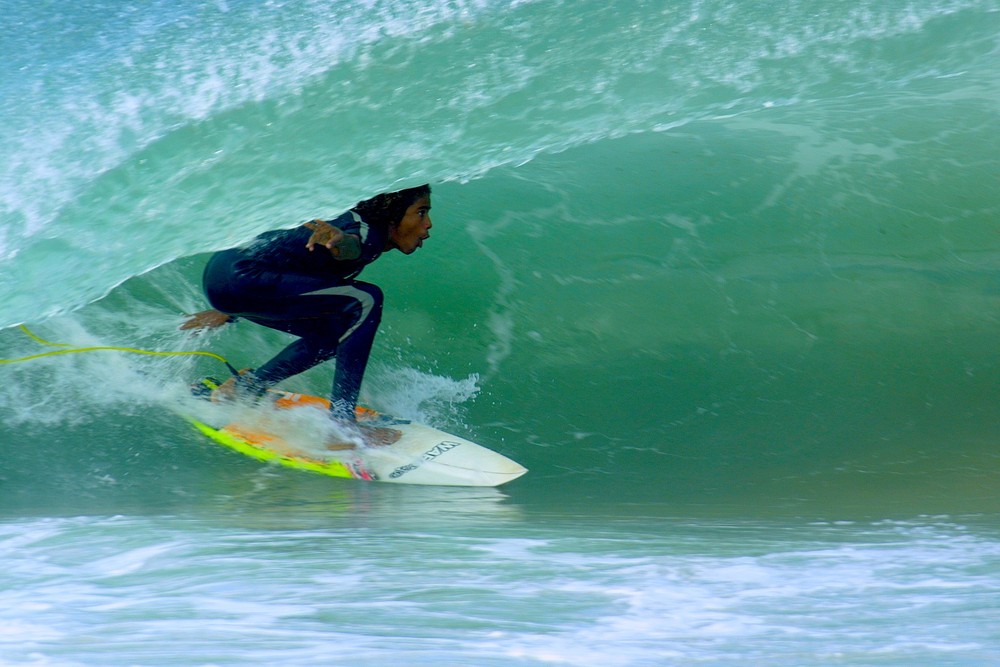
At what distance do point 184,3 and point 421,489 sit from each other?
1773 mm

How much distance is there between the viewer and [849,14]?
3.24 m

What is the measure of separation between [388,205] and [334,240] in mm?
197

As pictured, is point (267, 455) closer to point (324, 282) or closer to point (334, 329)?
point (334, 329)

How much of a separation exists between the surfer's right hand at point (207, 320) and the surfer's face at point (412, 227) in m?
0.80

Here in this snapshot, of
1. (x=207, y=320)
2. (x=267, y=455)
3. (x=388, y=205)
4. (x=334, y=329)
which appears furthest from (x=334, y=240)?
(x=267, y=455)

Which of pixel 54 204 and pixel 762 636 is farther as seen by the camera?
pixel 54 204

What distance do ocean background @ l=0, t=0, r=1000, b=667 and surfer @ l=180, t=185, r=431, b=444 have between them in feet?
0.46

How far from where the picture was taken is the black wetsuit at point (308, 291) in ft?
10.7

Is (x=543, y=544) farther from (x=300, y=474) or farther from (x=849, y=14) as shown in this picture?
(x=849, y=14)

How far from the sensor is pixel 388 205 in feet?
10.4

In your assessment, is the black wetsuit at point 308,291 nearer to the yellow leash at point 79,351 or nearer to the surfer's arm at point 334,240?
the surfer's arm at point 334,240

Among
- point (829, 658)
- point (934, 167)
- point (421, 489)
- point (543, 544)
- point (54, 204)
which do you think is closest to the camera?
point (829, 658)

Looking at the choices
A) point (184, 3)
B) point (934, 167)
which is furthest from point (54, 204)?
point (934, 167)

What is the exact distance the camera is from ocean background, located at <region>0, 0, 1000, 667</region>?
1.85 meters
